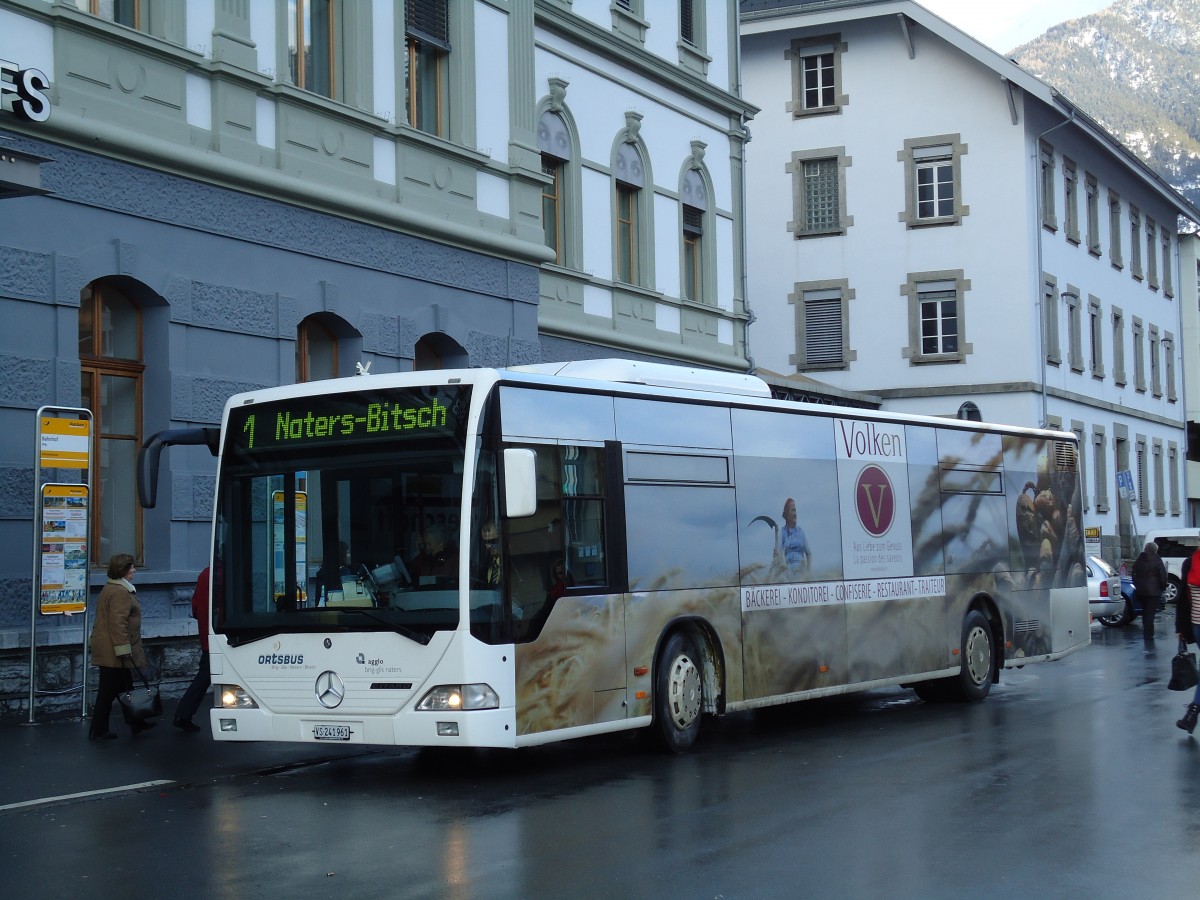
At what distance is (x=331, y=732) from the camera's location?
1162 cm

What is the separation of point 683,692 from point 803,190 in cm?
3459

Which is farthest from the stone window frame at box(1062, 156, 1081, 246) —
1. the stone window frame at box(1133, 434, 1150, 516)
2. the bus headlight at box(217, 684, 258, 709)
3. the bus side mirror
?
the bus headlight at box(217, 684, 258, 709)

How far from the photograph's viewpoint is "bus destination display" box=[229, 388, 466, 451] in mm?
11602

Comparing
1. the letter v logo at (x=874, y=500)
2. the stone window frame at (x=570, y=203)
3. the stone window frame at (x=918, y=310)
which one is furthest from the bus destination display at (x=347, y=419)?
the stone window frame at (x=918, y=310)

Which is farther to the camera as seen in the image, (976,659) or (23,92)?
(976,659)

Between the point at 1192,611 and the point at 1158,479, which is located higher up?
the point at 1158,479

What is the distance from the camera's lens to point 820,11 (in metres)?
45.3

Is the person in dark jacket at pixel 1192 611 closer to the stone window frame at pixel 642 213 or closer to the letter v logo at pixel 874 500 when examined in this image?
the letter v logo at pixel 874 500

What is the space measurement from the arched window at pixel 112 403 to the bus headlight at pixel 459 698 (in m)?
6.90

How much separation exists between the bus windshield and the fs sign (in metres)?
4.51

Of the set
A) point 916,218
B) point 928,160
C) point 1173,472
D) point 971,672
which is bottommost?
point 971,672

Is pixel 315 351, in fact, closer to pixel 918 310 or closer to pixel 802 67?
pixel 918 310

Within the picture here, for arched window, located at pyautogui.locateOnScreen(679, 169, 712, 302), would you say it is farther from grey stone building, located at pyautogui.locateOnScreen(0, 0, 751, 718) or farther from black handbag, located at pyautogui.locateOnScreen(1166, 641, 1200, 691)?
black handbag, located at pyautogui.locateOnScreen(1166, 641, 1200, 691)

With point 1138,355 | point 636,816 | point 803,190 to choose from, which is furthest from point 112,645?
point 1138,355
